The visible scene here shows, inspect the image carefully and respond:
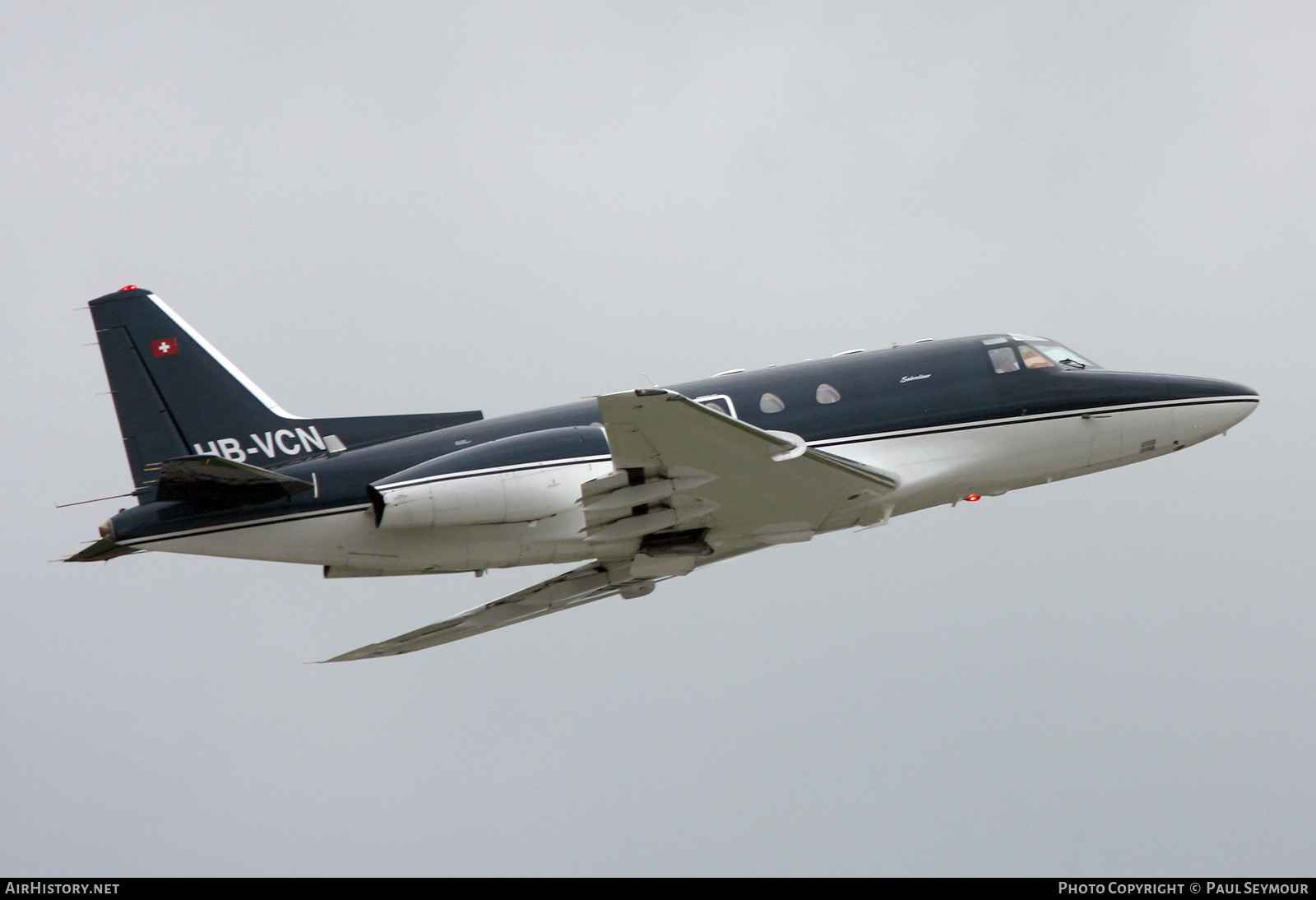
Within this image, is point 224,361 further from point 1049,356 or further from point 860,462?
point 1049,356

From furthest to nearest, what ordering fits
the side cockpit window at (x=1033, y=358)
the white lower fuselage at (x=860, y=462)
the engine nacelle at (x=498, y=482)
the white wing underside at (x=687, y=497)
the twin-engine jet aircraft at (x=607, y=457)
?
the side cockpit window at (x=1033, y=358)
the white lower fuselage at (x=860, y=462)
the twin-engine jet aircraft at (x=607, y=457)
the engine nacelle at (x=498, y=482)
the white wing underside at (x=687, y=497)

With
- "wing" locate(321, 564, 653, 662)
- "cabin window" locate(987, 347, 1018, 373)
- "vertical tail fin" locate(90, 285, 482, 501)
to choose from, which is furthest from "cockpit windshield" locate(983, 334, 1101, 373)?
"vertical tail fin" locate(90, 285, 482, 501)

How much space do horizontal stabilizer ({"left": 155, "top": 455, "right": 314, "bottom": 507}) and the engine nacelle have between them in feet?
6.04

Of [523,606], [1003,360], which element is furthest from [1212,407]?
[523,606]

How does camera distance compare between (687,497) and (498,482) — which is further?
(687,497)

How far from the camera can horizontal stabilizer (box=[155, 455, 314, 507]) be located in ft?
79.2

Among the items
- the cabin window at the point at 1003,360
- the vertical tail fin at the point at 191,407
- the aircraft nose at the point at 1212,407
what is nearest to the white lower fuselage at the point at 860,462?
the aircraft nose at the point at 1212,407

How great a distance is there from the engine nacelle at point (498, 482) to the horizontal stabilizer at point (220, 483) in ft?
6.04

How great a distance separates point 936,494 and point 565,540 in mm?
7881

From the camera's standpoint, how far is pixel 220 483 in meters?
24.8

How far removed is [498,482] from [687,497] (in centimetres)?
350

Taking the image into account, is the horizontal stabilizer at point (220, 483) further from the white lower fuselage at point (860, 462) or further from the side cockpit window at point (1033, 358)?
the side cockpit window at point (1033, 358)

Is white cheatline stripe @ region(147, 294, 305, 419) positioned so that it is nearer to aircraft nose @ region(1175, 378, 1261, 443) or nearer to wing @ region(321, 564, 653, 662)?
wing @ region(321, 564, 653, 662)

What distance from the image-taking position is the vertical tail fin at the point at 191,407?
26828mm
